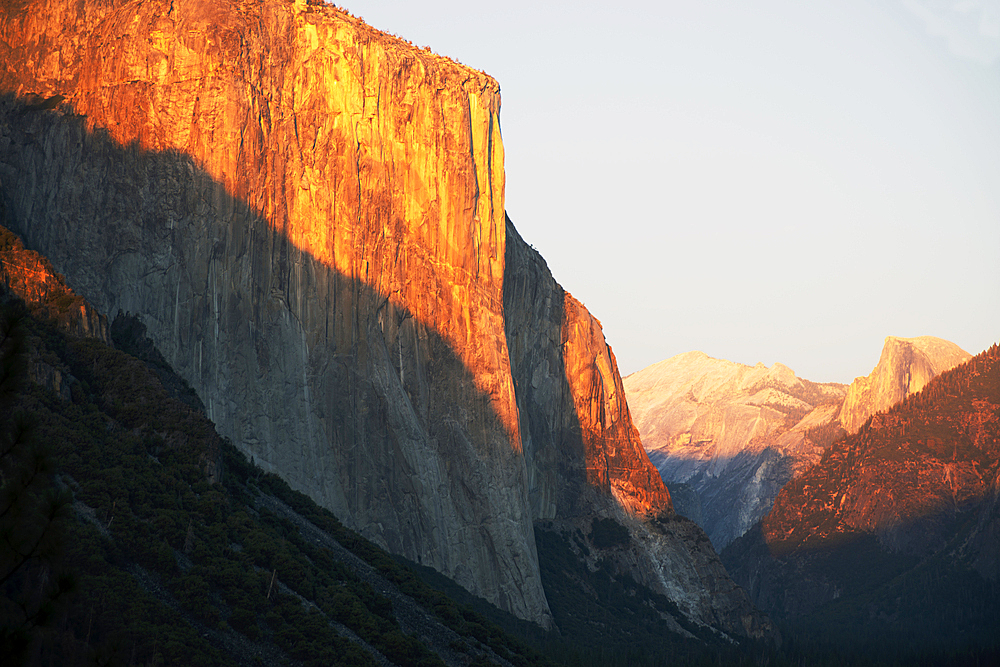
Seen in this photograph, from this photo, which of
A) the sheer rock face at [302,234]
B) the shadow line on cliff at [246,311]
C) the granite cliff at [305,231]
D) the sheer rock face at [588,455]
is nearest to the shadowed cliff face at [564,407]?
the sheer rock face at [588,455]

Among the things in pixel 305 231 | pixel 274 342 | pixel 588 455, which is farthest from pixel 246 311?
pixel 588 455

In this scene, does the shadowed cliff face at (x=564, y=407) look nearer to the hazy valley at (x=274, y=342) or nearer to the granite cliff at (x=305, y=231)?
the hazy valley at (x=274, y=342)

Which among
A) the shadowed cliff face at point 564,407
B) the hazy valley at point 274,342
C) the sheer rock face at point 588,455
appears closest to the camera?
the hazy valley at point 274,342

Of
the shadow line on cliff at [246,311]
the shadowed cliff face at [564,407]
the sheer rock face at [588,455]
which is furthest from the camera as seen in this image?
the sheer rock face at [588,455]

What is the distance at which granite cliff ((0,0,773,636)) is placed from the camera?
90.6 meters

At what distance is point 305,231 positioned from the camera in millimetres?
98625

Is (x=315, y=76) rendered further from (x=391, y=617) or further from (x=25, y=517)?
(x=25, y=517)

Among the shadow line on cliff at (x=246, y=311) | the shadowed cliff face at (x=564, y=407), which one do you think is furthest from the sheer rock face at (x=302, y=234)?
the shadowed cliff face at (x=564, y=407)

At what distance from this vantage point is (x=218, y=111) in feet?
309

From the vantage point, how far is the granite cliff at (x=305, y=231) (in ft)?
297

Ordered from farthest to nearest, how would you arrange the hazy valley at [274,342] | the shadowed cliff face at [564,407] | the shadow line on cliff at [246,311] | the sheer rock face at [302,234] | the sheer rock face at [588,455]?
the sheer rock face at [588,455], the shadowed cliff face at [564,407], the sheer rock face at [302,234], the shadow line on cliff at [246,311], the hazy valley at [274,342]

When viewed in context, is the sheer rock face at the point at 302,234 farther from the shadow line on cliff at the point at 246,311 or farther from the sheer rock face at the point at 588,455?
the sheer rock face at the point at 588,455

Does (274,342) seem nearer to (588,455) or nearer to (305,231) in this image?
(305,231)

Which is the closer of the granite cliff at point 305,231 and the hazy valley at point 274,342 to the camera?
the hazy valley at point 274,342
